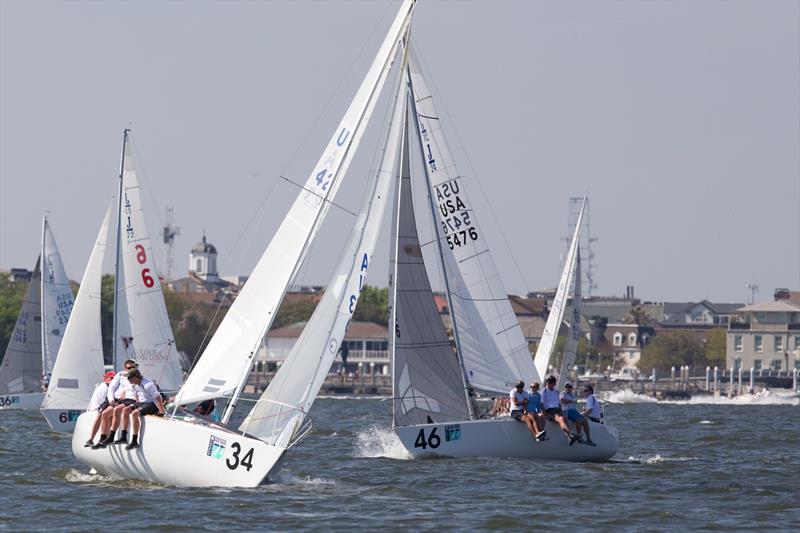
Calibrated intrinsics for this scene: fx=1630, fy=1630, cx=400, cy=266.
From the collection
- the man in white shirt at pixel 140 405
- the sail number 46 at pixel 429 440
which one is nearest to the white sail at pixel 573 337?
the sail number 46 at pixel 429 440

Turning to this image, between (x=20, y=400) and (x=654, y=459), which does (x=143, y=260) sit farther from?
(x=20, y=400)

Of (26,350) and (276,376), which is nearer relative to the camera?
(276,376)

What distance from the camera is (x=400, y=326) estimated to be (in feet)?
94.8

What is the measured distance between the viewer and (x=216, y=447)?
69.8 ft

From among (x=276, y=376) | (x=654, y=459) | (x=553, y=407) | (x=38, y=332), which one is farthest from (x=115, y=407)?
(x=38, y=332)

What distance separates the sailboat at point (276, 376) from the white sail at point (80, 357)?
42.2 feet

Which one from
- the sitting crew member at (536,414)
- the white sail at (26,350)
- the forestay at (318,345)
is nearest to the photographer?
the forestay at (318,345)

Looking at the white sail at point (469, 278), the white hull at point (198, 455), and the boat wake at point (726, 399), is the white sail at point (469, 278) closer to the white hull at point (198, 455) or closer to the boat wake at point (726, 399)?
the white hull at point (198, 455)

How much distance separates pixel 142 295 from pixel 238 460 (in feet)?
49.1

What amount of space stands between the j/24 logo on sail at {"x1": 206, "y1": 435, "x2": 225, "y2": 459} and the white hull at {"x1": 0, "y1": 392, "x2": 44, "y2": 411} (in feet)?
98.3

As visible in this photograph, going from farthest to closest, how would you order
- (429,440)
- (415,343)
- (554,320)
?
(554,320)
(415,343)
(429,440)

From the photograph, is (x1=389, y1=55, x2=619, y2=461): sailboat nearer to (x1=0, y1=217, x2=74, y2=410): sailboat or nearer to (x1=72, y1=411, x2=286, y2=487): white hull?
(x1=72, y1=411, x2=286, y2=487): white hull

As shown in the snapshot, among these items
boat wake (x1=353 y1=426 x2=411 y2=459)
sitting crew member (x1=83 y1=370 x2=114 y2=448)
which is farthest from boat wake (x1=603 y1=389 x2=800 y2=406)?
sitting crew member (x1=83 y1=370 x2=114 y2=448)

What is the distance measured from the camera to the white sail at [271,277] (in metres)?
21.9
